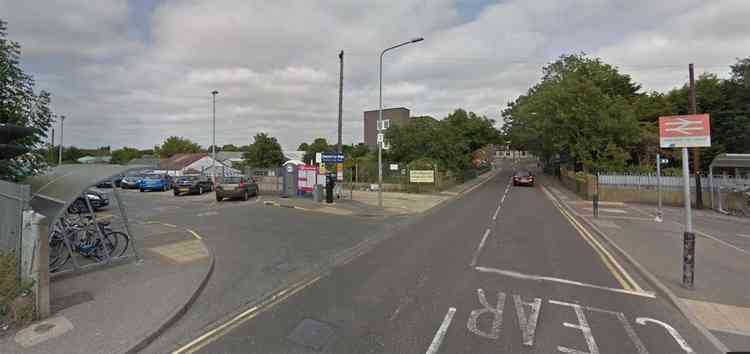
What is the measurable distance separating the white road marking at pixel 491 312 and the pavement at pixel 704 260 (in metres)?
2.39

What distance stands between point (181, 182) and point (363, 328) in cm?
2246

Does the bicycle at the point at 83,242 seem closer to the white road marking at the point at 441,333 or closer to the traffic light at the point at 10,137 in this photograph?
the traffic light at the point at 10,137

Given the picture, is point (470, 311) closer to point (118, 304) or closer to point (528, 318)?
point (528, 318)

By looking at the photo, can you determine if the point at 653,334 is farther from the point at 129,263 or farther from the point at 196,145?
the point at 196,145

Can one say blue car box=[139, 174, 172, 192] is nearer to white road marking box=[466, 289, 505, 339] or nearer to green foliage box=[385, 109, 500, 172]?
green foliage box=[385, 109, 500, 172]

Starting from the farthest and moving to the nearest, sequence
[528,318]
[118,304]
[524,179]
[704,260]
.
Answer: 1. [524,179]
2. [704,260]
3. [118,304]
4. [528,318]

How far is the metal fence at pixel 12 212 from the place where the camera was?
4320 mm

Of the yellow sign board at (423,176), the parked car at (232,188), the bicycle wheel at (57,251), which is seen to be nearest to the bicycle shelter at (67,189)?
the bicycle wheel at (57,251)

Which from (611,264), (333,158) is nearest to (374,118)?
(333,158)

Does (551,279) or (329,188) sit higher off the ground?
(329,188)

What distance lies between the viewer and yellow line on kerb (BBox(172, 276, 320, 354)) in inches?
137

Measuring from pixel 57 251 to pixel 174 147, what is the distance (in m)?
97.5

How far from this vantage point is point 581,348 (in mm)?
3375

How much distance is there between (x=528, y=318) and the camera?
4.05 meters
